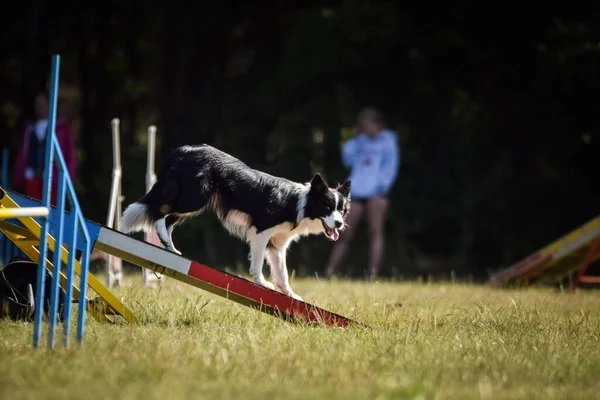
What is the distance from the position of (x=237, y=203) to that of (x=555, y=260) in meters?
3.74

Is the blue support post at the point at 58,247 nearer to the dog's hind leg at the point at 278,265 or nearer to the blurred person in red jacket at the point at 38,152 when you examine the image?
the dog's hind leg at the point at 278,265

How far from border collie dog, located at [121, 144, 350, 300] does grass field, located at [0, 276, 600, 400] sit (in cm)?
62

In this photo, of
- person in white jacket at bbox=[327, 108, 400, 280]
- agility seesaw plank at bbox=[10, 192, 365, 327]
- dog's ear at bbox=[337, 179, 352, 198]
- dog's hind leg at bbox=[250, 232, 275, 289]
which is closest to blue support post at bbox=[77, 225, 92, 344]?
agility seesaw plank at bbox=[10, 192, 365, 327]

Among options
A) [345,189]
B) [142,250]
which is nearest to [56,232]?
[142,250]

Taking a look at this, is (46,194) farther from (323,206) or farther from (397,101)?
(397,101)

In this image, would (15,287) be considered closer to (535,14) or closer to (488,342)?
(488,342)

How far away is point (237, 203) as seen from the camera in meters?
6.75

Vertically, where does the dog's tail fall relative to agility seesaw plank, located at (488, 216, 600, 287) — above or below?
above

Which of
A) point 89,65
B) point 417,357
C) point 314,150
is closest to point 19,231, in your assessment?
point 417,357

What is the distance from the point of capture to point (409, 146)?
43.2ft

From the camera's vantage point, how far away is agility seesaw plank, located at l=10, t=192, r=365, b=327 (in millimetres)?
5172

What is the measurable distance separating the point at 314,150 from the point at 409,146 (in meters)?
1.38

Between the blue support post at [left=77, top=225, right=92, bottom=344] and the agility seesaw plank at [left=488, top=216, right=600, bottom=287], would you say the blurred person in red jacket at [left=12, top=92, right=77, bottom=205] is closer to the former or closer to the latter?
the agility seesaw plank at [left=488, top=216, right=600, bottom=287]

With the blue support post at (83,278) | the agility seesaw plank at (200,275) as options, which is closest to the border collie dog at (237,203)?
the agility seesaw plank at (200,275)
